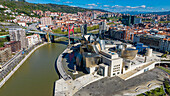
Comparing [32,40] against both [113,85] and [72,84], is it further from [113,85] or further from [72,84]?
[113,85]

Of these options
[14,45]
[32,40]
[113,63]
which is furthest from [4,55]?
[113,63]

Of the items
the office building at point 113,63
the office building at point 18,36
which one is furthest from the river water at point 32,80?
the office building at point 18,36

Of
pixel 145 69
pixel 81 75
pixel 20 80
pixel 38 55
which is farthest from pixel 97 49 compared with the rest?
pixel 38 55

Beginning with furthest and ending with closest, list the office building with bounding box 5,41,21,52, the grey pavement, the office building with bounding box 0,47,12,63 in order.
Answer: the office building with bounding box 5,41,21,52
the office building with bounding box 0,47,12,63
the grey pavement

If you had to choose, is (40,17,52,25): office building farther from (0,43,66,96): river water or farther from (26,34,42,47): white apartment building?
(0,43,66,96): river water

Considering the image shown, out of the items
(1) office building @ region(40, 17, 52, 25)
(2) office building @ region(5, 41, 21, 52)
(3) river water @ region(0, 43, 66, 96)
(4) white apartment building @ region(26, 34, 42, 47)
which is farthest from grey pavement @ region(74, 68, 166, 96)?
(1) office building @ region(40, 17, 52, 25)

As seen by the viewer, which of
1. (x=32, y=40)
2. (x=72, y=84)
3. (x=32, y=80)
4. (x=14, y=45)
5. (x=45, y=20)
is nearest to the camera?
(x=72, y=84)

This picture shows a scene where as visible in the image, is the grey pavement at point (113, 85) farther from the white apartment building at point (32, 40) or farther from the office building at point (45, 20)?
the office building at point (45, 20)

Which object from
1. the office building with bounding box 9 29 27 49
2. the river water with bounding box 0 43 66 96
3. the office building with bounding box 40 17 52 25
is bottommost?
the river water with bounding box 0 43 66 96

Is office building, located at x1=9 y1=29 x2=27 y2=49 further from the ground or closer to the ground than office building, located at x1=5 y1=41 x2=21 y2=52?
further from the ground

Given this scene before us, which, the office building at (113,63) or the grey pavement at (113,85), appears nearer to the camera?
the grey pavement at (113,85)

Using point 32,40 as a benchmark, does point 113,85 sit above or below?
Answer: below

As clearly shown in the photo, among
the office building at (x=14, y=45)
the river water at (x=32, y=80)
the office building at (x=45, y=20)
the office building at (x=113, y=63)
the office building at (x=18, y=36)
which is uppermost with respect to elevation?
the office building at (x=45, y=20)
